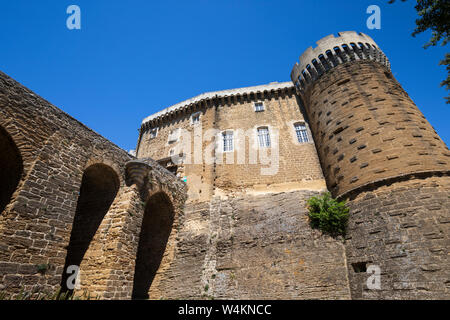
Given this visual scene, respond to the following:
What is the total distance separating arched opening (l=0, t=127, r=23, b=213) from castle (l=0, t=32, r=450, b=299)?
0.04m

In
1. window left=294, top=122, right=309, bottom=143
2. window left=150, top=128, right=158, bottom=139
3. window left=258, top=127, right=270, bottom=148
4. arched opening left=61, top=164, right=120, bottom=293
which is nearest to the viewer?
arched opening left=61, top=164, right=120, bottom=293

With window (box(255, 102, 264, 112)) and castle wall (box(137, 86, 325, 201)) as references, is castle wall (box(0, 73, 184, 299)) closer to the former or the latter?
castle wall (box(137, 86, 325, 201))

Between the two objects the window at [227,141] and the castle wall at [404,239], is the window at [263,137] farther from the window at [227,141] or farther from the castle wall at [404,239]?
the castle wall at [404,239]

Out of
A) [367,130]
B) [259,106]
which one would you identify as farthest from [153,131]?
[367,130]

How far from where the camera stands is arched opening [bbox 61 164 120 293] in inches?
355

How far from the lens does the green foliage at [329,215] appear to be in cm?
992

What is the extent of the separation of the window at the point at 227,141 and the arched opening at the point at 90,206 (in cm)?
770

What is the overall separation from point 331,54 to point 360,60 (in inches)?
62.6

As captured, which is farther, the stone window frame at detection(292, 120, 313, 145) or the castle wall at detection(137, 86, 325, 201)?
the stone window frame at detection(292, 120, 313, 145)

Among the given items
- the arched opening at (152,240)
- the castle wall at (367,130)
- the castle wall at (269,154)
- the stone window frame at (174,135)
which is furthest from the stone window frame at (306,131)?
the arched opening at (152,240)

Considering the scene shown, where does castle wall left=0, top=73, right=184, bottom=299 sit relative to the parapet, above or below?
below

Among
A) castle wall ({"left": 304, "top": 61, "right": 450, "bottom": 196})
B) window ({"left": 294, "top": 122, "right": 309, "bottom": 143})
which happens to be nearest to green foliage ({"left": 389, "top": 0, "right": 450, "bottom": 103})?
castle wall ({"left": 304, "top": 61, "right": 450, "bottom": 196})

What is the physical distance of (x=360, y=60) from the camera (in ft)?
42.8

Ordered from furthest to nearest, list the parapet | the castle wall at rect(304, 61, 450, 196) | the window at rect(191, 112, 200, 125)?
the window at rect(191, 112, 200, 125) → the parapet → the castle wall at rect(304, 61, 450, 196)
